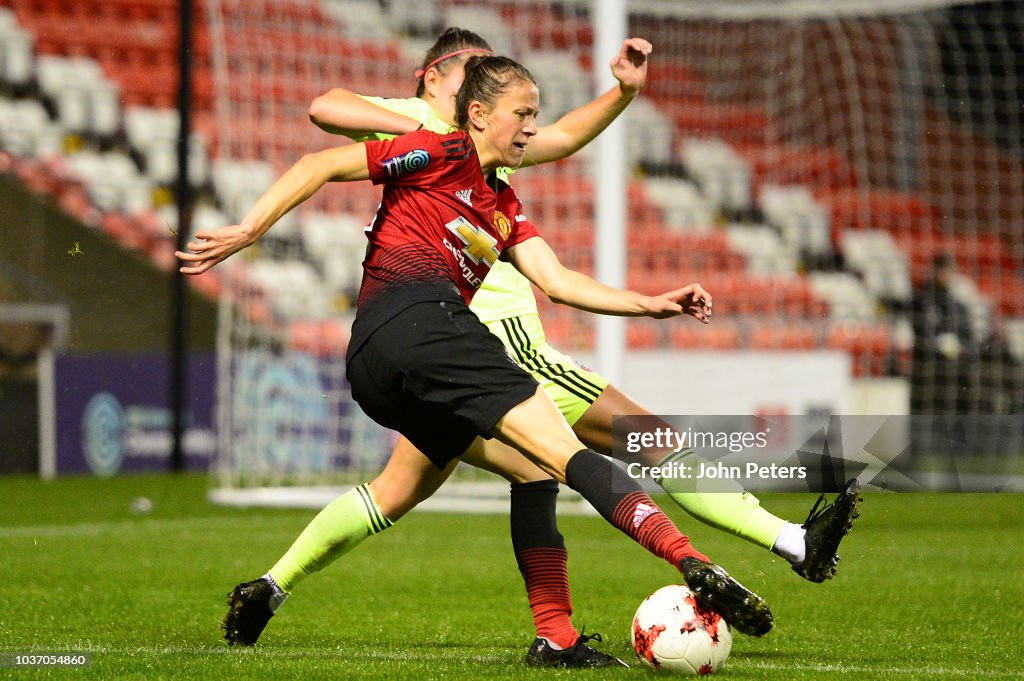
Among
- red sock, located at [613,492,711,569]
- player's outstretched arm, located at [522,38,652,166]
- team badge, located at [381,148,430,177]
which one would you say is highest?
player's outstretched arm, located at [522,38,652,166]

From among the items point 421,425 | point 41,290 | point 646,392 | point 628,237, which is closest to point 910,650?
point 421,425

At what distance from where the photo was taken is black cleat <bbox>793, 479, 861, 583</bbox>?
411 cm

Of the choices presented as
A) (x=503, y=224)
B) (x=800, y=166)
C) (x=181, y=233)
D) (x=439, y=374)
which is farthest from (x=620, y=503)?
(x=181, y=233)

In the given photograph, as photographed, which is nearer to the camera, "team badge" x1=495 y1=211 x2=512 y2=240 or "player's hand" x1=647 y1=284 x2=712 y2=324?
"player's hand" x1=647 y1=284 x2=712 y2=324

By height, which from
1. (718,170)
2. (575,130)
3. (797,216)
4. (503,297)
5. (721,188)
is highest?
(575,130)

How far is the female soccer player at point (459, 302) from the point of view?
12.5ft

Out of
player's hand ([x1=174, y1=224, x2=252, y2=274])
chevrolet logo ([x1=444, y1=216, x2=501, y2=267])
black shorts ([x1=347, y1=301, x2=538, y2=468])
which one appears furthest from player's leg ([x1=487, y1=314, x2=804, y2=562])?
player's hand ([x1=174, y1=224, x2=252, y2=274])

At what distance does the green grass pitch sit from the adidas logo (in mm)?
450

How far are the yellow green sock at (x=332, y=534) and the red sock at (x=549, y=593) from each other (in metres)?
0.50

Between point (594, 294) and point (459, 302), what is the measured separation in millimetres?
532

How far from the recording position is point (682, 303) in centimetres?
420

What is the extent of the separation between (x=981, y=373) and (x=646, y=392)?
11.1 ft

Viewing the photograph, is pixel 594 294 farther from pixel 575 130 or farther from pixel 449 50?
pixel 449 50

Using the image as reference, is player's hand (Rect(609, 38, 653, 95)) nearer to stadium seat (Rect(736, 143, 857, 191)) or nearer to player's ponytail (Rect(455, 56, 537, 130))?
player's ponytail (Rect(455, 56, 537, 130))
